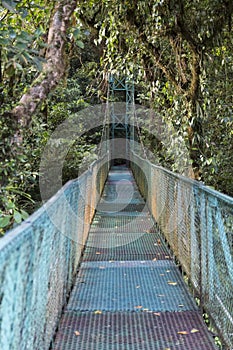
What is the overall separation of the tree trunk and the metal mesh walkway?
1.15 m

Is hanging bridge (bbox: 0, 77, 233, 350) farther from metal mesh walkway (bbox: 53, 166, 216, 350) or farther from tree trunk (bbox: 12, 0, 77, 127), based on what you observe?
tree trunk (bbox: 12, 0, 77, 127)

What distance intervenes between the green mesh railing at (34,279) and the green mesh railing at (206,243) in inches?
30.5

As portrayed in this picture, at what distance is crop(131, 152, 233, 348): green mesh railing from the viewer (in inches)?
76.5

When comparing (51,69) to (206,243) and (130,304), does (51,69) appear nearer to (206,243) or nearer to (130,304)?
(206,243)

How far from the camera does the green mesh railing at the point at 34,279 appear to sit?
42.3 inches

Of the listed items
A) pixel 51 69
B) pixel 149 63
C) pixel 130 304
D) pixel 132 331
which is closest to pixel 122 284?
pixel 130 304

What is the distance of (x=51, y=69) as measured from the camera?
2564 millimetres

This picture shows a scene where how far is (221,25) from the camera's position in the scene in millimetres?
3529

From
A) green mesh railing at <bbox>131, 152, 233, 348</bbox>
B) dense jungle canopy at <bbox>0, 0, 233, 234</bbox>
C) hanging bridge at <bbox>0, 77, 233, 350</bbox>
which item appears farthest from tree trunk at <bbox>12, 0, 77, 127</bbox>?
green mesh railing at <bbox>131, 152, 233, 348</bbox>

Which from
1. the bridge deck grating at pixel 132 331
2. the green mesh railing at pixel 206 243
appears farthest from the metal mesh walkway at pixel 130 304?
the green mesh railing at pixel 206 243

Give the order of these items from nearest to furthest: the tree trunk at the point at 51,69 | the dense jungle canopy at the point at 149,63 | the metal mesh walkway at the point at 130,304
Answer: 1. the metal mesh walkway at the point at 130,304
2. the tree trunk at the point at 51,69
3. the dense jungle canopy at the point at 149,63

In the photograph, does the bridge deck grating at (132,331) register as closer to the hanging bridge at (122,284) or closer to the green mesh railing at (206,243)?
the hanging bridge at (122,284)

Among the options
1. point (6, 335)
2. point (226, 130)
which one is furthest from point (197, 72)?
point (6, 335)

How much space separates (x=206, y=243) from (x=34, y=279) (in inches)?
47.6
